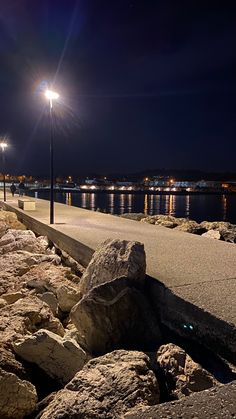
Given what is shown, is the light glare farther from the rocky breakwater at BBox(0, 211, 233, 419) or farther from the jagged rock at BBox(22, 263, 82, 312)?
the rocky breakwater at BBox(0, 211, 233, 419)

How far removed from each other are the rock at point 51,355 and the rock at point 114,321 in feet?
1.05

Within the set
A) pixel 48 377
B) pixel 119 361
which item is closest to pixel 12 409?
pixel 48 377

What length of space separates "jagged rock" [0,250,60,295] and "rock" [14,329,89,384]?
2635mm

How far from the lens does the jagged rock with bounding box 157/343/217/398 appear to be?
2.79 metres

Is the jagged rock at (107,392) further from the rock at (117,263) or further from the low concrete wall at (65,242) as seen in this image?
the low concrete wall at (65,242)

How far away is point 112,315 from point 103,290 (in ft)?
0.96

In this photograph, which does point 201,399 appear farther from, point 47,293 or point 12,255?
point 12,255

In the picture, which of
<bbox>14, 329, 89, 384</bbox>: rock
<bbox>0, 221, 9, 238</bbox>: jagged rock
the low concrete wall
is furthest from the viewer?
<bbox>0, 221, 9, 238</bbox>: jagged rock

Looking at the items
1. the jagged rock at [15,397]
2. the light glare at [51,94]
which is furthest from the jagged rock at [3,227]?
the jagged rock at [15,397]

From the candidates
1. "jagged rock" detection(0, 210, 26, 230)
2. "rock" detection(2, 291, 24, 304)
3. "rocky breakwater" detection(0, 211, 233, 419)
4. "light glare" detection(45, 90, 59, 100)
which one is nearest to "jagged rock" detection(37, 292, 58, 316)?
"rocky breakwater" detection(0, 211, 233, 419)

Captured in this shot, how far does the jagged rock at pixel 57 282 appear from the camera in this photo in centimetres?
518

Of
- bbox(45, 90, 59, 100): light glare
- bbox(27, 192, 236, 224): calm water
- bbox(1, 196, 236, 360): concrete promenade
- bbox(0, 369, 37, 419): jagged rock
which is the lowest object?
bbox(27, 192, 236, 224): calm water

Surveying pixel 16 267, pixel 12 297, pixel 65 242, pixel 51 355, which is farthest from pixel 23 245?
pixel 51 355

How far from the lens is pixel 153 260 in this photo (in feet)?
18.3
